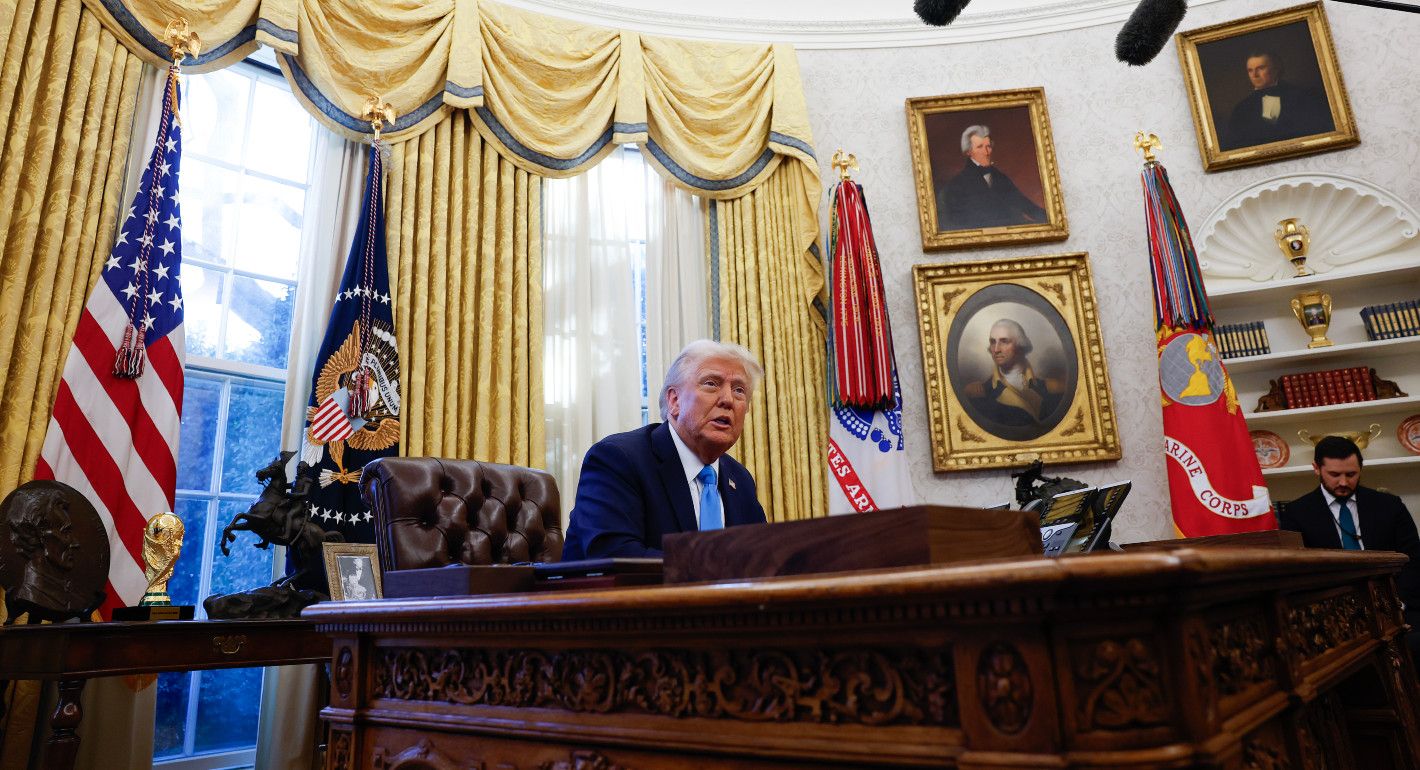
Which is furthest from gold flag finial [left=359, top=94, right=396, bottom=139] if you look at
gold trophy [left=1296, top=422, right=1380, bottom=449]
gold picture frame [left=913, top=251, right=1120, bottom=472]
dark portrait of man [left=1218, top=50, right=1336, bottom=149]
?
gold trophy [left=1296, top=422, right=1380, bottom=449]

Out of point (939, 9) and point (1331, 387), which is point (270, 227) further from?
point (1331, 387)

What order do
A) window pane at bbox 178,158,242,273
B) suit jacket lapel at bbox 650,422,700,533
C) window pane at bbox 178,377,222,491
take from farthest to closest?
window pane at bbox 178,158,242,273, window pane at bbox 178,377,222,491, suit jacket lapel at bbox 650,422,700,533

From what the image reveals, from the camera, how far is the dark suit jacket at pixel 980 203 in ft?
18.2

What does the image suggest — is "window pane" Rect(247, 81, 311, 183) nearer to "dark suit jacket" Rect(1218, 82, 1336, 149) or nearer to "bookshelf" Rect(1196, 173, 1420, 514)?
"bookshelf" Rect(1196, 173, 1420, 514)

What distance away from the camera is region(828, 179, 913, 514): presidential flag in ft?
15.9

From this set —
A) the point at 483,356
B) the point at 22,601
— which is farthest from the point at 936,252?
the point at 22,601

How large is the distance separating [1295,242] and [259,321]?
5.72m

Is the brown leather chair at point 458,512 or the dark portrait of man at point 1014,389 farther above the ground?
the dark portrait of man at point 1014,389

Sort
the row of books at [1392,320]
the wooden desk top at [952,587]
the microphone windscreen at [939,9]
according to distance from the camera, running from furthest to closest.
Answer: the row of books at [1392,320], the microphone windscreen at [939,9], the wooden desk top at [952,587]

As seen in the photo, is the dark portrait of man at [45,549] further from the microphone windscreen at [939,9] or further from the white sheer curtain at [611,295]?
the microphone windscreen at [939,9]

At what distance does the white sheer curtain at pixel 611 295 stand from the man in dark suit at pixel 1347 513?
331 centimetres

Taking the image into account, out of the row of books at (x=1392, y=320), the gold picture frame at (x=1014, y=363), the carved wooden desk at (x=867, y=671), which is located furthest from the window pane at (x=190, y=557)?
the row of books at (x=1392, y=320)

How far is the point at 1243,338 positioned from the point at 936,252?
184 centimetres

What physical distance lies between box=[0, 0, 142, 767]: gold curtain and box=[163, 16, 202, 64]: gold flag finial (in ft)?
0.67
